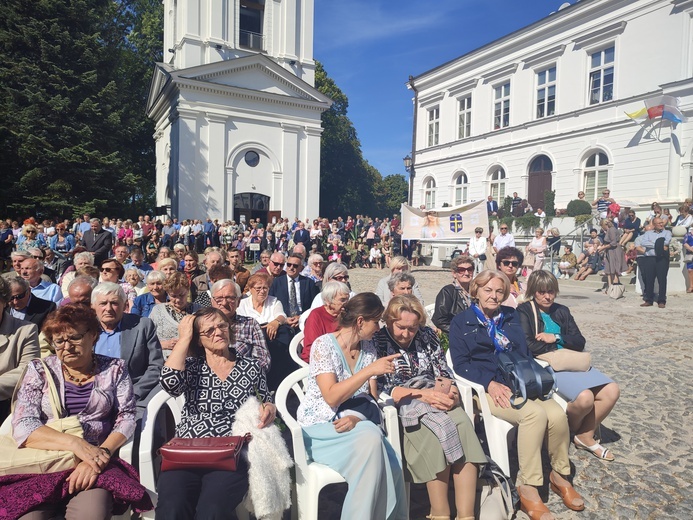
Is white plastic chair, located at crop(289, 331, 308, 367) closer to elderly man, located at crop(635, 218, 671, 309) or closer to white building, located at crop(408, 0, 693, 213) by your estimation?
elderly man, located at crop(635, 218, 671, 309)

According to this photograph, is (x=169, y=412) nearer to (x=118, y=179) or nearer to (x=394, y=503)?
(x=394, y=503)

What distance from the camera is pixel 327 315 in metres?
4.61

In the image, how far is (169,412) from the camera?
364 centimetres

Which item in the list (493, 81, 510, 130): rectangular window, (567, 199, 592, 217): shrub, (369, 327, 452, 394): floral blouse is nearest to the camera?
(369, 327, 452, 394): floral blouse

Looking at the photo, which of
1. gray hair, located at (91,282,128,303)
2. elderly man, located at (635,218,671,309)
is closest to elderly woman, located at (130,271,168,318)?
gray hair, located at (91,282,128,303)

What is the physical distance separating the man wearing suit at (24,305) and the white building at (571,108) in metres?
22.3

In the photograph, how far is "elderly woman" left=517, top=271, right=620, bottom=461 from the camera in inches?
160

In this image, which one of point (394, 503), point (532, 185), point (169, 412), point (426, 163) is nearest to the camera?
point (394, 503)

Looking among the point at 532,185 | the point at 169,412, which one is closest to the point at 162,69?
the point at 532,185

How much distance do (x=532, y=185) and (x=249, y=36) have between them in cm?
1785

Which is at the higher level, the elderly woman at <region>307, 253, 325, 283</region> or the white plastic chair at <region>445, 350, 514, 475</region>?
the elderly woman at <region>307, 253, 325, 283</region>

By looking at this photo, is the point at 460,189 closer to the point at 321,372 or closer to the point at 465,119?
the point at 465,119

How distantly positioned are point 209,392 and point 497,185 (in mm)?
27820

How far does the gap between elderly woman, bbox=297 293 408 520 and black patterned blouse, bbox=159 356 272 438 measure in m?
0.41
